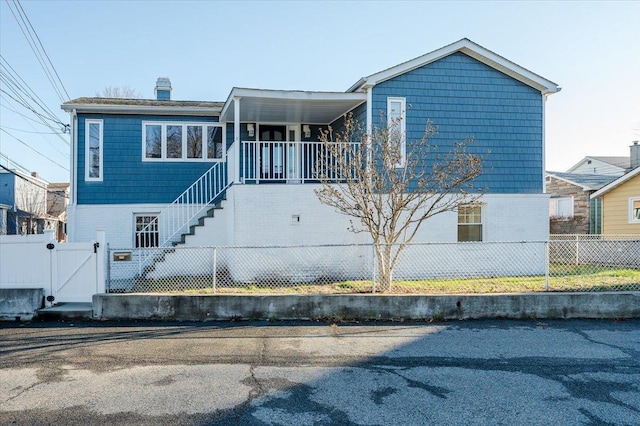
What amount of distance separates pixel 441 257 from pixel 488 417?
8.15 meters

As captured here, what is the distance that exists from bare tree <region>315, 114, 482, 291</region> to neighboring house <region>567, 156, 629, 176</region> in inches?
1011

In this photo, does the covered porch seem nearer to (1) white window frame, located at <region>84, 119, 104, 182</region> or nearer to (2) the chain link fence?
(2) the chain link fence

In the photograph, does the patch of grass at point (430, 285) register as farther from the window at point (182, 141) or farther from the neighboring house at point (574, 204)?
the neighboring house at point (574, 204)

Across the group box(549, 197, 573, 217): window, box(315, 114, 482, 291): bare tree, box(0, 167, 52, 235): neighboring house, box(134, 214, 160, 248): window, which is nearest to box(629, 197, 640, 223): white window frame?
box(549, 197, 573, 217): window

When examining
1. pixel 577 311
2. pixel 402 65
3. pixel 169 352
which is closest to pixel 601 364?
pixel 577 311

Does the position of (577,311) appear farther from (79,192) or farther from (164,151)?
(79,192)

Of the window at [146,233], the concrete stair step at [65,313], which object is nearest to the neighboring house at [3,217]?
the window at [146,233]

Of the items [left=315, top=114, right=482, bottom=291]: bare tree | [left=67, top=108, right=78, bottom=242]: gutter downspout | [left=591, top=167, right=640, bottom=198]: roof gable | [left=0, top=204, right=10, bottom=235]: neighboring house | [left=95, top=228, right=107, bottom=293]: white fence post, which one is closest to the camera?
[left=95, top=228, right=107, bottom=293]: white fence post

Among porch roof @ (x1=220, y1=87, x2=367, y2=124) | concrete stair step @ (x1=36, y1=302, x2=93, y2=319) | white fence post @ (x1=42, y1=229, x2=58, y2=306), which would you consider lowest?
concrete stair step @ (x1=36, y1=302, x2=93, y2=319)

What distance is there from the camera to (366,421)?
403 centimetres

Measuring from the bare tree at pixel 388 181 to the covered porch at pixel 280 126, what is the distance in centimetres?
61

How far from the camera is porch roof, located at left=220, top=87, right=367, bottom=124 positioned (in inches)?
459

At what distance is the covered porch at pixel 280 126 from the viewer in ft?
38.6

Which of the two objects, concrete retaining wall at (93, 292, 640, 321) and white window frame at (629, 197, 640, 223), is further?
white window frame at (629, 197, 640, 223)
